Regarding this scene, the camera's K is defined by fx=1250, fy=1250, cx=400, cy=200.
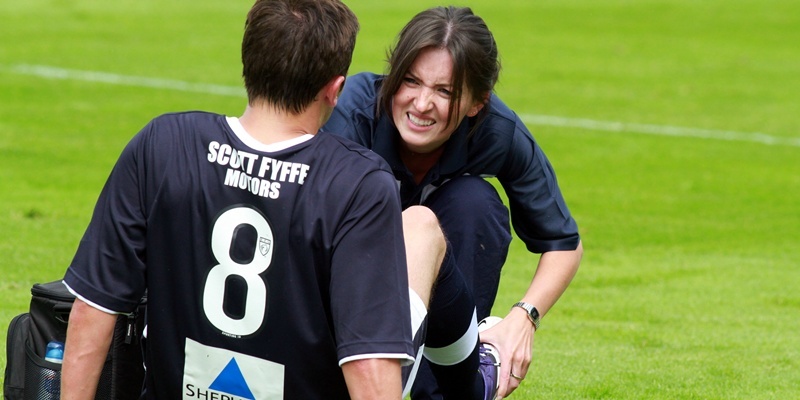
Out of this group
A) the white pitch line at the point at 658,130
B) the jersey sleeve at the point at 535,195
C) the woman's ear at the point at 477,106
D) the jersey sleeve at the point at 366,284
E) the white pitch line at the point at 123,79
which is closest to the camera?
the jersey sleeve at the point at 366,284

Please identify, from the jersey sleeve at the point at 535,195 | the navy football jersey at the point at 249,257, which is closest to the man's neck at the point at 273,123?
the navy football jersey at the point at 249,257

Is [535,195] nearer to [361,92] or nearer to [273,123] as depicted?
[361,92]

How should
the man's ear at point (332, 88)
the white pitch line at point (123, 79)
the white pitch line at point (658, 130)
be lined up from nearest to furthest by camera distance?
the man's ear at point (332, 88) < the white pitch line at point (658, 130) < the white pitch line at point (123, 79)

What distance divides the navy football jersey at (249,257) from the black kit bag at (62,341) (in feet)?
1.65

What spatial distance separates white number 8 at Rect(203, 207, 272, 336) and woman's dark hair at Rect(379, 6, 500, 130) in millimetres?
1106

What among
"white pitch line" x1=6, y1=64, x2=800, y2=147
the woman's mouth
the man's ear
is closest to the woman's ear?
the woman's mouth

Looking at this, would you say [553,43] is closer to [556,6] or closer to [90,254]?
[556,6]

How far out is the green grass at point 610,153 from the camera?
17.2 ft

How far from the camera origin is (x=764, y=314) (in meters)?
5.96

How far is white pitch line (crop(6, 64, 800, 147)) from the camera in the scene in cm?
1176

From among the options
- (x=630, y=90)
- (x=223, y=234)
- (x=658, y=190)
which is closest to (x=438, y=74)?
(x=223, y=234)

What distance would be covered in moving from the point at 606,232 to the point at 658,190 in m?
1.52

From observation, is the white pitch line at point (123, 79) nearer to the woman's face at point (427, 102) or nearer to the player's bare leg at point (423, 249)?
the woman's face at point (427, 102)

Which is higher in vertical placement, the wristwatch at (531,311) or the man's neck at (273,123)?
the man's neck at (273,123)
